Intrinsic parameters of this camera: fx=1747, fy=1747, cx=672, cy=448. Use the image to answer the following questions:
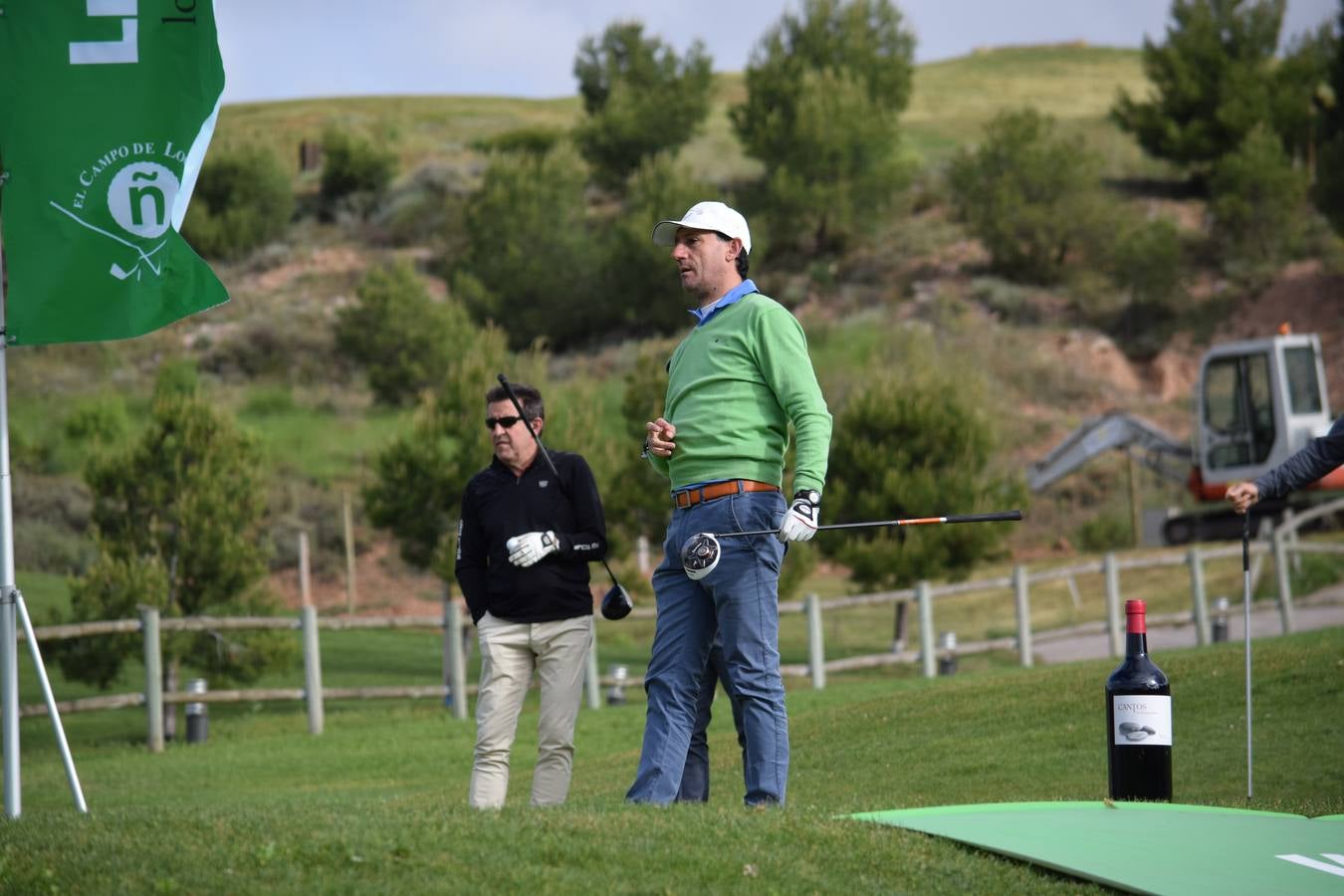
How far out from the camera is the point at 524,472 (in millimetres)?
7613

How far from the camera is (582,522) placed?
24.7 feet

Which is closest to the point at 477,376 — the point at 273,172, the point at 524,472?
the point at 524,472

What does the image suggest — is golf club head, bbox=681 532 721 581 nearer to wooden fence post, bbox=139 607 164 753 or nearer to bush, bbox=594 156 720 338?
wooden fence post, bbox=139 607 164 753

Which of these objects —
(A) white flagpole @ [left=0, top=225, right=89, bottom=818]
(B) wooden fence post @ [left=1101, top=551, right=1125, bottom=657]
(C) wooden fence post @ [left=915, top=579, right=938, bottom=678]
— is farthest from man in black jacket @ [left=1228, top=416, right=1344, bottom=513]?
(B) wooden fence post @ [left=1101, top=551, right=1125, bottom=657]

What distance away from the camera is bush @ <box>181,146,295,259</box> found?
7119 centimetres

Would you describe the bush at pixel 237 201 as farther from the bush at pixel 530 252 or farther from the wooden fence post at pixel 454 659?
the wooden fence post at pixel 454 659

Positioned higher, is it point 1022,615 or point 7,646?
point 7,646

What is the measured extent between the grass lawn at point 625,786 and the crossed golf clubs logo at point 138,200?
244 cm

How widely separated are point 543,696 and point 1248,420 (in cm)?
2965

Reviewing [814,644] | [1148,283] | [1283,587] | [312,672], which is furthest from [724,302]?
[1148,283]

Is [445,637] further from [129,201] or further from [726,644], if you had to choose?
[726,644]

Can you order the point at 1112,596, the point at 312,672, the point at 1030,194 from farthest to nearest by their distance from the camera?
the point at 1030,194, the point at 1112,596, the point at 312,672

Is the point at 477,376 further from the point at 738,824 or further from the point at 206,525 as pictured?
the point at 738,824

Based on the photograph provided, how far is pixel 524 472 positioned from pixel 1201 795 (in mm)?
3494
